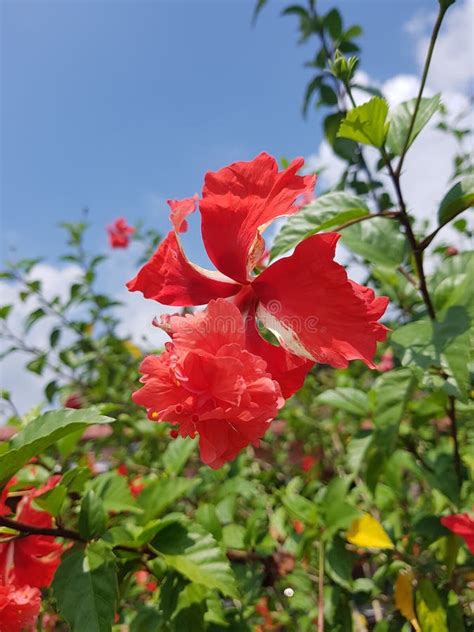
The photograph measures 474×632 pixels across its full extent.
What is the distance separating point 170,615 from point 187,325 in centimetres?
57

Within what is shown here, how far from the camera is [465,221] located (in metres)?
1.80

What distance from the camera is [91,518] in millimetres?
899

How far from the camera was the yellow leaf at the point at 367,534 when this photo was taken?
3.93 feet

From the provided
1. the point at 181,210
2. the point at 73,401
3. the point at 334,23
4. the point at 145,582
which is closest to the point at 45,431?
the point at 181,210

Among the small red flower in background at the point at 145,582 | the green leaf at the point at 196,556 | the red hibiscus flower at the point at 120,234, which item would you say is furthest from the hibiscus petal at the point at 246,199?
the red hibiscus flower at the point at 120,234

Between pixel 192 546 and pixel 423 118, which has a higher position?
pixel 423 118

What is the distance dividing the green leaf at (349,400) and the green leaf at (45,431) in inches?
34.6

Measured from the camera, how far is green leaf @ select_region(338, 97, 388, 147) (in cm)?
88

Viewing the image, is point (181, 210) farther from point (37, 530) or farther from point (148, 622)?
point (148, 622)

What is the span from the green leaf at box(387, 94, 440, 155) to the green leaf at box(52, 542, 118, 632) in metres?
0.87

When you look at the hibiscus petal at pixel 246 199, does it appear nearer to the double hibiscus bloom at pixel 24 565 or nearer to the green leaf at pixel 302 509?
the double hibiscus bloom at pixel 24 565

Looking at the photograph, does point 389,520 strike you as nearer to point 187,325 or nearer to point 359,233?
point 359,233

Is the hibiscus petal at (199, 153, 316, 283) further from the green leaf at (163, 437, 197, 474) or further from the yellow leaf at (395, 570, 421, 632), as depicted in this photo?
the yellow leaf at (395, 570, 421, 632)

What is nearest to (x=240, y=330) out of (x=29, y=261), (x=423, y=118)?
(x=423, y=118)
